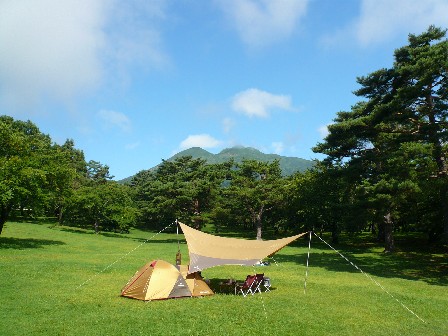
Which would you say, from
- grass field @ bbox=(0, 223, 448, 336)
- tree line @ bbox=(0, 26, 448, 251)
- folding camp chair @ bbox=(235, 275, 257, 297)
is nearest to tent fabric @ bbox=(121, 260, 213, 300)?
grass field @ bbox=(0, 223, 448, 336)

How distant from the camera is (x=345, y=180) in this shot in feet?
102

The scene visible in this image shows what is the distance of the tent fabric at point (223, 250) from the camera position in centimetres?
1445

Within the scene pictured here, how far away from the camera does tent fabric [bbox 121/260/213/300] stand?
13.3 metres

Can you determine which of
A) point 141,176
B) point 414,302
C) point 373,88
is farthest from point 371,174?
point 141,176

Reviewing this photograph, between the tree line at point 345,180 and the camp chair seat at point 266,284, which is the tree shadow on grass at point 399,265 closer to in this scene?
the tree line at point 345,180

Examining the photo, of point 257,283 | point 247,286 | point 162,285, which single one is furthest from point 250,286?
point 162,285

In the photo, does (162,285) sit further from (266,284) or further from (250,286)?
(266,284)

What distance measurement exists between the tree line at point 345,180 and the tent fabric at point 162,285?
1522 cm

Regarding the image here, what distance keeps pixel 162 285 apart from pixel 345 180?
22.0 meters

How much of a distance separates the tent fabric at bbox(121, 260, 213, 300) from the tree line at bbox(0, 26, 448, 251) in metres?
15.2

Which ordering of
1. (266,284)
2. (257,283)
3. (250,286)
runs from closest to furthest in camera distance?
(250,286) < (257,283) < (266,284)

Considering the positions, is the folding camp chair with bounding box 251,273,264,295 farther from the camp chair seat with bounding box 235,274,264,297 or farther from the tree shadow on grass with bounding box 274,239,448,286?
the tree shadow on grass with bounding box 274,239,448,286

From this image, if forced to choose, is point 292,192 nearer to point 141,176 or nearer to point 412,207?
point 412,207

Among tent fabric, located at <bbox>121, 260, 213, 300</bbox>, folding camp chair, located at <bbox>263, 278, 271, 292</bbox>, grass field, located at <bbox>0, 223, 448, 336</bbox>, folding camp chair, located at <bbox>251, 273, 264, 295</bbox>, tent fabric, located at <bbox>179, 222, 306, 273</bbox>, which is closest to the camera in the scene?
grass field, located at <bbox>0, 223, 448, 336</bbox>
